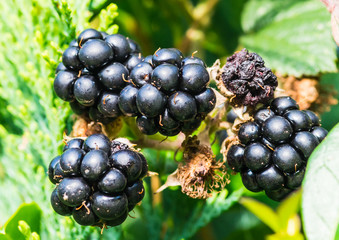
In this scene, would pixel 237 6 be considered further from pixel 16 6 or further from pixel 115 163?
pixel 115 163

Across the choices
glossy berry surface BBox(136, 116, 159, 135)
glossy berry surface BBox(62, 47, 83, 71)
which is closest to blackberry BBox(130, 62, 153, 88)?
glossy berry surface BBox(136, 116, 159, 135)

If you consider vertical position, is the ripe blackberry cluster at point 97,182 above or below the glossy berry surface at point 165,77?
below

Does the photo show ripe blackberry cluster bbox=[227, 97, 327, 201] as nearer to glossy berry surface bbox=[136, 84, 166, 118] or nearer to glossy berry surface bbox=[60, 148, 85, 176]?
glossy berry surface bbox=[136, 84, 166, 118]

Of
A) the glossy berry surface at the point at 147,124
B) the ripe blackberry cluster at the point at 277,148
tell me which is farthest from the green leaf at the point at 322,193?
the glossy berry surface at the point at 147,124

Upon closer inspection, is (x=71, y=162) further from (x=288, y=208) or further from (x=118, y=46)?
(x=288, y=208)

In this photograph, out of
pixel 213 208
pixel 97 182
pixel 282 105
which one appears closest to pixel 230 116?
pixel 282 105

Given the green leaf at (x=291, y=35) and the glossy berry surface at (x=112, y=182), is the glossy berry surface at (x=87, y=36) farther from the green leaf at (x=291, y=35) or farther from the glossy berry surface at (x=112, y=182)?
the green leaf at (x=291, y=35)
